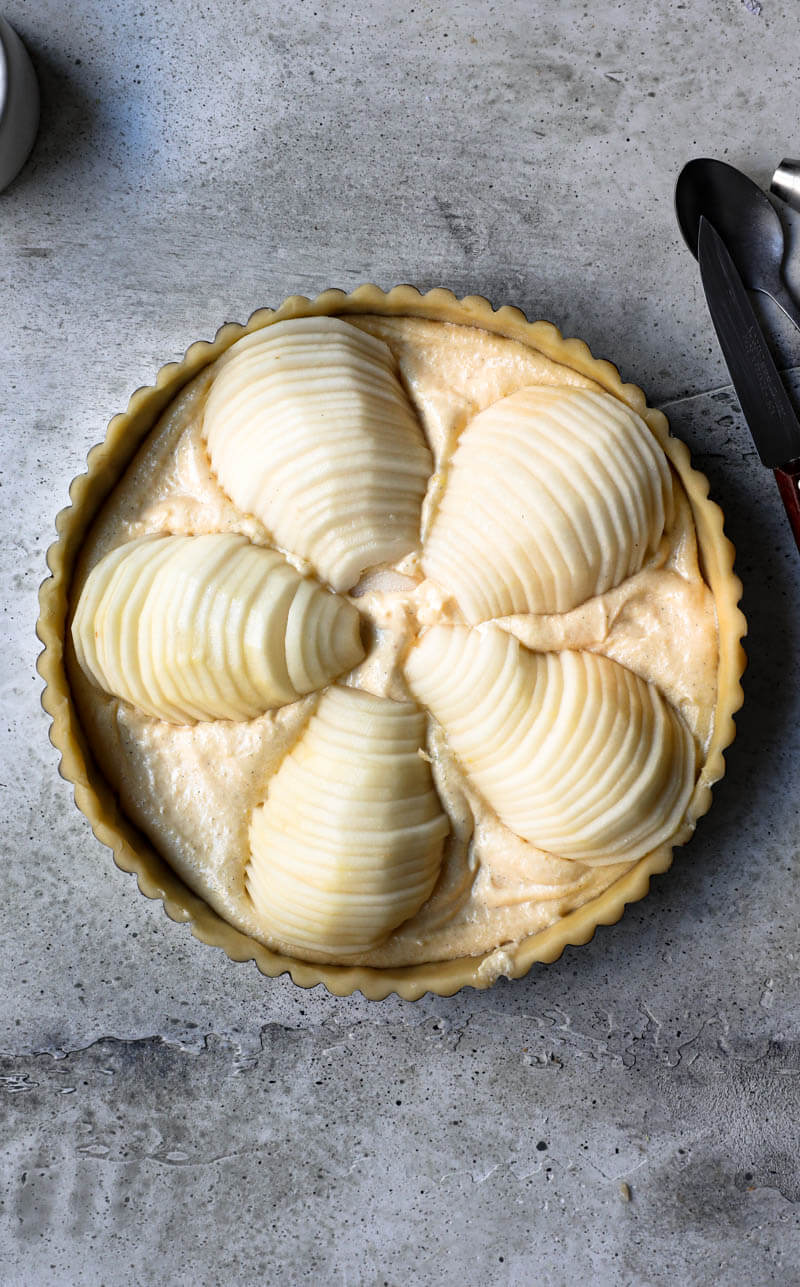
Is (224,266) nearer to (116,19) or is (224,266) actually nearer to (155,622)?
(116,19)

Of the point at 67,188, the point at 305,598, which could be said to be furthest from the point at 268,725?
the point at 67,188

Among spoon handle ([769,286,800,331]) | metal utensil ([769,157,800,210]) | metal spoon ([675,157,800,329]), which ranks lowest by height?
spoon handle ([769,286,800,331])

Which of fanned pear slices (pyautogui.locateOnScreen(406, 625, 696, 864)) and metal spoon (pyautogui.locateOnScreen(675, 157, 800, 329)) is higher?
metal spoon (pyautogui.locateOnScreen(675, 157, 800, 329))

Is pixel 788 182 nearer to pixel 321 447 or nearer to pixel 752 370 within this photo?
pixel 752 370

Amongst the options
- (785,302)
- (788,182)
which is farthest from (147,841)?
(788,182)

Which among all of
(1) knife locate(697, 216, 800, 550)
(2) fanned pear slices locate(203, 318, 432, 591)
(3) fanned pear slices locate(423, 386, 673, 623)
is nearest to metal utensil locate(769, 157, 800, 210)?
(1) knife locate(697, 216, 800, 550)

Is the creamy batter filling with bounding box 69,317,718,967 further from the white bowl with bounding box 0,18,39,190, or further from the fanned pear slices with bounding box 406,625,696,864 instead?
the white bowl with bounding box 0,18,39,190
